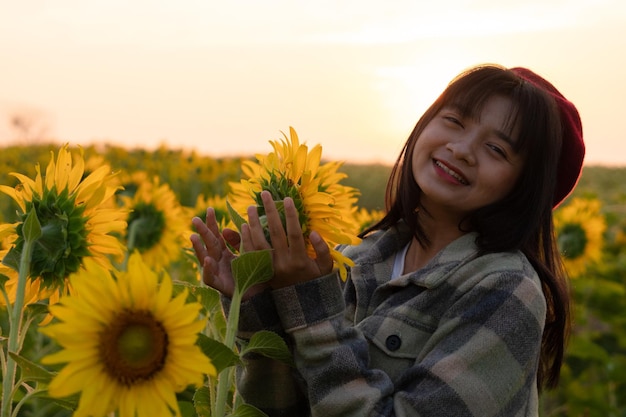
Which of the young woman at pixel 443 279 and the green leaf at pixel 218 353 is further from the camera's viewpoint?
the young woman at pixel 443 279

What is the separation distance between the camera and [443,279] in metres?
1.43

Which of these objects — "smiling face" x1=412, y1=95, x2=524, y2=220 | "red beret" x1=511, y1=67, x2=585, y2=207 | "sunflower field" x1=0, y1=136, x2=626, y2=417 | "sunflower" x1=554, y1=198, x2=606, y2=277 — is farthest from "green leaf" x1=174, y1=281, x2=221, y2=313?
"sunflower" x1=554, y1=198, x2=606, y2=277

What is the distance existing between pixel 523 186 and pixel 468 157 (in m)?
0.16

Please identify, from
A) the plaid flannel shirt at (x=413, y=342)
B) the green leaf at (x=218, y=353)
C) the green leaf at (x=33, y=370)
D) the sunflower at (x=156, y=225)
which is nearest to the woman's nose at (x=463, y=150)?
the plaid flannel shirt at (x=413, y=342)

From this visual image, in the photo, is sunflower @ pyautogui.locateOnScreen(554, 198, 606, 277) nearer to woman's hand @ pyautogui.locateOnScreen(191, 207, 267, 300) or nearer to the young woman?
the young woman

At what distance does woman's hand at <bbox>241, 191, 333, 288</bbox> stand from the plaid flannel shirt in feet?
0.09

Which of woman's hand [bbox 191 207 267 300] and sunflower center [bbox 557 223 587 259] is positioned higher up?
woman's hand [bbox 191 207 267 300]

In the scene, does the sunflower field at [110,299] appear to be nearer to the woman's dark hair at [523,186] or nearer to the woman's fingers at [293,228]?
the woman's fingers at [293,228]

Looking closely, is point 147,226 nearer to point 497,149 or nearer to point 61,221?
point 497,149

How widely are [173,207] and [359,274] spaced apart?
54.3 inches

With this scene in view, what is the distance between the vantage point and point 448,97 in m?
1.55

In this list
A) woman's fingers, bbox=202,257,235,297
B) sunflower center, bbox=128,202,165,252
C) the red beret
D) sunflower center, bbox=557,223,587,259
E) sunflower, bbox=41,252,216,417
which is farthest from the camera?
sunflower center, bbox=557,223,587,259

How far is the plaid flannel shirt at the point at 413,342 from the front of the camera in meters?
1.20

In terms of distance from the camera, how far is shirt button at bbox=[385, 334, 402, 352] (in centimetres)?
138
